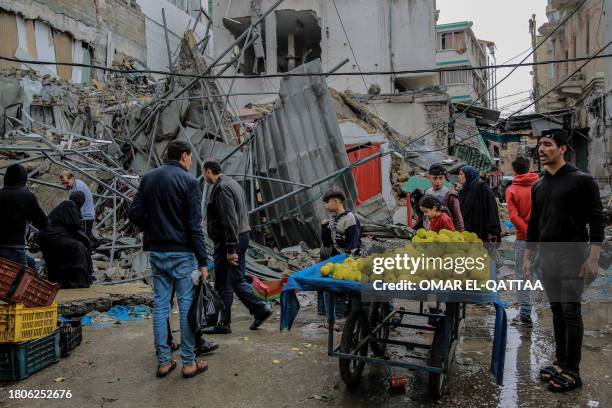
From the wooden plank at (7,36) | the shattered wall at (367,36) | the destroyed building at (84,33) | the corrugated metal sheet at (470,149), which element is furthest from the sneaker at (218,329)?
the shattered wall at (367,36)

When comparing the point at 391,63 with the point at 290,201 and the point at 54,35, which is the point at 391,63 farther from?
the point at 290,201

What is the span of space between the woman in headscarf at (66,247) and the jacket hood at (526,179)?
507cm

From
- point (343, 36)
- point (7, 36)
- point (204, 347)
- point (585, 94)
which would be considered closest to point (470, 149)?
point (585, 94)

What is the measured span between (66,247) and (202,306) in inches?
108

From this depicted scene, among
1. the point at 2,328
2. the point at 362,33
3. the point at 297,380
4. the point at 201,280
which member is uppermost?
the point at 362,33

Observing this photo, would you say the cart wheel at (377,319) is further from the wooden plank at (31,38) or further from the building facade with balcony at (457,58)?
the building facade with balcony at (457,58)

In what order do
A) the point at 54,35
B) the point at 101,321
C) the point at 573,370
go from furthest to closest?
the point at 54,35
the point at 101,321
the point at 573,370

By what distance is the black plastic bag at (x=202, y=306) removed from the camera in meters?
4.00

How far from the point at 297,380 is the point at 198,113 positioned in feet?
25.1

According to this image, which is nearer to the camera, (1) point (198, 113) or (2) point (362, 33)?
(1) point (198, 113)

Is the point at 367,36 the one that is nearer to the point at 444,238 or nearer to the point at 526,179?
the point at 526,179

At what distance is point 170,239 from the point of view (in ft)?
13.0

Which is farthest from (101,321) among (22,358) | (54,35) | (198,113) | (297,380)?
(54,35)

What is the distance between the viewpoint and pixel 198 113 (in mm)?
10578
